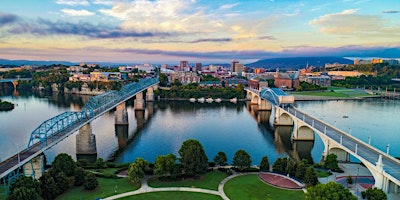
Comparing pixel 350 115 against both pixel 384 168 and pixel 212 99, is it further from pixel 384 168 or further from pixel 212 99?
pixel 384 168

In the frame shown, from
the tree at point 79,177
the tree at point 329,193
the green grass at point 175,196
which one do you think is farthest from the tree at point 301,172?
the tree at point 79,177

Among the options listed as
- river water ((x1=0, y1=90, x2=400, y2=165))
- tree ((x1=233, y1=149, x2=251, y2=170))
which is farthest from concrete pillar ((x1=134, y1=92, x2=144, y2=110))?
tree ((x1=233, y1=149, x2=251, y2=170))

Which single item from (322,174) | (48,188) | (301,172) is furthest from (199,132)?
(48,188)

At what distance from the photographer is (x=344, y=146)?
33.2 meters

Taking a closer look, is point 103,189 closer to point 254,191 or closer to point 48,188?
point 48,188

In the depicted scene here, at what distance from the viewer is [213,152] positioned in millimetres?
42156

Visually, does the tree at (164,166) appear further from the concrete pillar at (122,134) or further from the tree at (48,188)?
the concrete pillar at (122,134)

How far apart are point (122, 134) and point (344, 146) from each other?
35667 mm

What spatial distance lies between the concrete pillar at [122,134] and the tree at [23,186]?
22.7m

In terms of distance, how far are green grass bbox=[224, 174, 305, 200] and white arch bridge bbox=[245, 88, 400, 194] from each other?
680cm

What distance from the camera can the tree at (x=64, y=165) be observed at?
27161 mm

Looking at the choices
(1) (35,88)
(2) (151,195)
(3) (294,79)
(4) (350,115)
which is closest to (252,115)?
(4) (350,115)

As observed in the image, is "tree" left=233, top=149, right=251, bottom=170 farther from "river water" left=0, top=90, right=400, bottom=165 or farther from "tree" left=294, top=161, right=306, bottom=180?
"river water" left=0, top=90, right=400, bottom=165

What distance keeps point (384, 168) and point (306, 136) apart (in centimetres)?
2213
